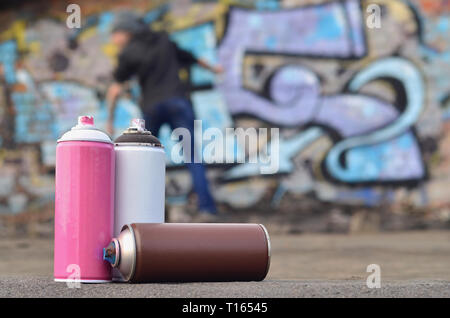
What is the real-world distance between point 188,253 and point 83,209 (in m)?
0.45

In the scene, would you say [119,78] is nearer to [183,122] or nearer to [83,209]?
[183,122]

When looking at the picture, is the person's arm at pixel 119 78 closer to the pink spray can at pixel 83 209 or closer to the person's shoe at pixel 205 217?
the person's shoe at pixel 205 217

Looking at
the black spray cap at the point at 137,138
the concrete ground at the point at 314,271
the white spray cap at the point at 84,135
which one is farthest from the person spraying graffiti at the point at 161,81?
the white spray cap at the point at 84,135

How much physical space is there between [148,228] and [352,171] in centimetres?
701

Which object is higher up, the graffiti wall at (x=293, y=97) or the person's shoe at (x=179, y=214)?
the graffiti wall at (x=293, y=97)

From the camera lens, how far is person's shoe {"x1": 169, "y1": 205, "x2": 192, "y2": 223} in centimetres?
941

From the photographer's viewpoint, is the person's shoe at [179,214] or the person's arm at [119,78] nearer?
the person's arm at [119,78]

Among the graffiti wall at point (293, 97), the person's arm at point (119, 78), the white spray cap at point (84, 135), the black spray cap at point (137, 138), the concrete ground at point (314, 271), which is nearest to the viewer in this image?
the concrete ground at point (314, 271)

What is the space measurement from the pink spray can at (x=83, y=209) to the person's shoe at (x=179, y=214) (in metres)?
6.72

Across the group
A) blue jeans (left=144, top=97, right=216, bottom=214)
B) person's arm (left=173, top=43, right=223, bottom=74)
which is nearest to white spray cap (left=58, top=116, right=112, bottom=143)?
blue jeans (left=144, top=97, right=216, bottom=214)

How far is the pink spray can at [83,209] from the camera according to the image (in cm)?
264

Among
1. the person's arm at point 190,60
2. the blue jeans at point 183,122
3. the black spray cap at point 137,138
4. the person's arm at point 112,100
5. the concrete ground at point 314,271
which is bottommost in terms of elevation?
the concrete ground at point 314,271
